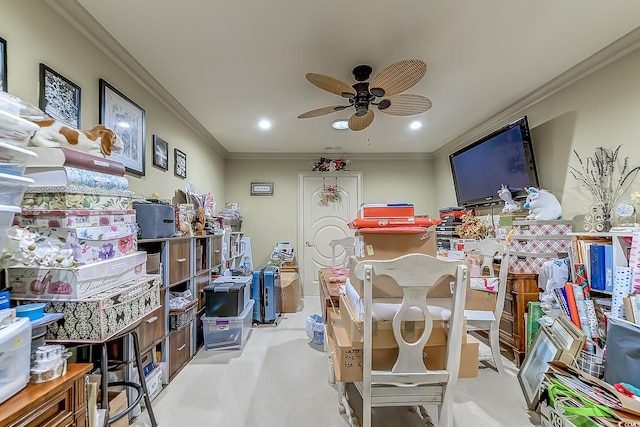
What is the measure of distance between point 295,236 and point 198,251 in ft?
7.80

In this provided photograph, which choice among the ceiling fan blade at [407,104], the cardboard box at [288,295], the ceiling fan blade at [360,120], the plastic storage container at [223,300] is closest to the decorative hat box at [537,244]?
the ceiling fan blade at [407,104]

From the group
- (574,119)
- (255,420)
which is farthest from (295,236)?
(574,119)

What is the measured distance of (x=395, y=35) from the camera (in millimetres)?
1983

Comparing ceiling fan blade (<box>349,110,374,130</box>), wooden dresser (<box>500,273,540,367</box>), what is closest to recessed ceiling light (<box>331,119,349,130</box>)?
ceiling fan blade (<box>349,110,374,130</box>)

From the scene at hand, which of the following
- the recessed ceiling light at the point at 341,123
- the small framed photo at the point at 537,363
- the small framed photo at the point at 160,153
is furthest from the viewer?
the recessed ceiling light at the point at 341,123

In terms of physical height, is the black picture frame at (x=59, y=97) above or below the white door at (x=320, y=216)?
above

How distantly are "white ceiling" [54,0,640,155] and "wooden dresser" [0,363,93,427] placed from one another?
1.89 meters

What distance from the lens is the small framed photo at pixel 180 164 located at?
318cm

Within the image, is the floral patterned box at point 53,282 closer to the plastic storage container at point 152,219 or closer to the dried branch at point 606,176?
the plastic storage container at point 152,219

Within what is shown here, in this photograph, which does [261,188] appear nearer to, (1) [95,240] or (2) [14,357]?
(1) [95,240]

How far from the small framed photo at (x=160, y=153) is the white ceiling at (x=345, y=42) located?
1.53ft

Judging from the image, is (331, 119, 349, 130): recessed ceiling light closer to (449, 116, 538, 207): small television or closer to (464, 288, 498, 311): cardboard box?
(449, 116, 538, 207): small television

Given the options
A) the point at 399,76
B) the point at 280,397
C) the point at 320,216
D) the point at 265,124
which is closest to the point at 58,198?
the point at 280,397

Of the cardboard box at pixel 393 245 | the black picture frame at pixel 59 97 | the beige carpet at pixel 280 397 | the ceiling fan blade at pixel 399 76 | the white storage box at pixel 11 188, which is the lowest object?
the beige carpet at pixel 280 397
